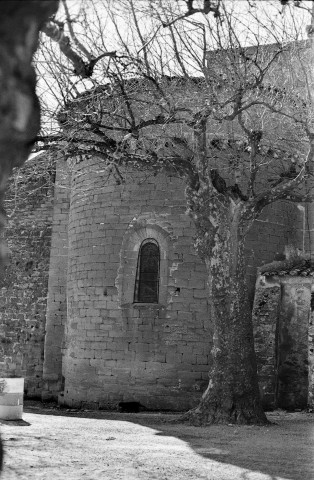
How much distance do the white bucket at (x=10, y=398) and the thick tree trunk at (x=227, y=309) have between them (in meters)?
2.65

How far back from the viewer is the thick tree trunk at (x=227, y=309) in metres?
10.9

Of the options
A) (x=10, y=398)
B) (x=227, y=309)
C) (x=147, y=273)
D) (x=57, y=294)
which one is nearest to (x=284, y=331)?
(x=147, y=273)

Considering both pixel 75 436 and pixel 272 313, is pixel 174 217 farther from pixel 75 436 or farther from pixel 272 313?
pixel 75 436

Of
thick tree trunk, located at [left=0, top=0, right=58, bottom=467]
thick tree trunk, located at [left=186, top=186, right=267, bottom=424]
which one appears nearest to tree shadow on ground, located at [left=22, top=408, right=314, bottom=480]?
thick tree trunk, located at [left=186, top=186, right=267, bottom=424]

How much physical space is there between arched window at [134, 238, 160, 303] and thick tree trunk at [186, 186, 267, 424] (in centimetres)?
344

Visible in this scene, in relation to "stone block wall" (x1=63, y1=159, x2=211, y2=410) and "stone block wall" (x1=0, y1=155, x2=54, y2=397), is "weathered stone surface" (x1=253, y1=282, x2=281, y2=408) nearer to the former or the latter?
"stone block wall" (x1=63, y1=159, x2=211, y2=410)

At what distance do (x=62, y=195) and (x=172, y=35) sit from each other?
8081 millimetres

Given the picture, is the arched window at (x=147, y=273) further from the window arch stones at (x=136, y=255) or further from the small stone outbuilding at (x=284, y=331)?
A: the small stone outbuilding at (x=284, y=331)

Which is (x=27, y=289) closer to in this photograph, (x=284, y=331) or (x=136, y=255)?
(x=136, y=255)

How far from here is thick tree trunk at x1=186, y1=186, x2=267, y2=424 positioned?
35.8 feet

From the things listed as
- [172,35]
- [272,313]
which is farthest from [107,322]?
[172,35]

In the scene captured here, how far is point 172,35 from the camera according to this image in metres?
10.5

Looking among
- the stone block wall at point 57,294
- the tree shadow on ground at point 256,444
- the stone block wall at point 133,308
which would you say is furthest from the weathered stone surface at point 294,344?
the stone block wall at point 57,294

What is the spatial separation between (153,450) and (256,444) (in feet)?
4.44
